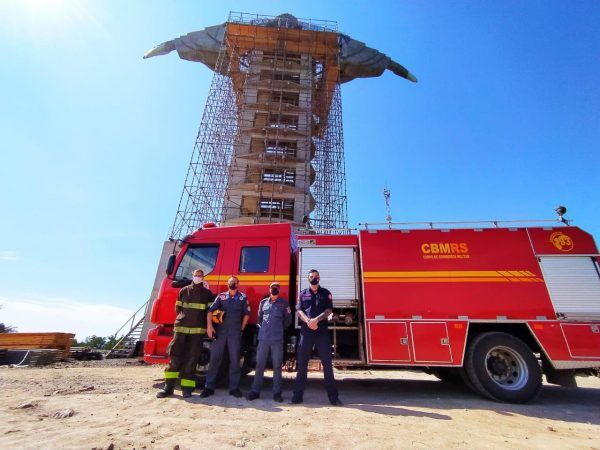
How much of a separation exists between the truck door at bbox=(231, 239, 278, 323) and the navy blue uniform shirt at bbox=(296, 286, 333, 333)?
936mm

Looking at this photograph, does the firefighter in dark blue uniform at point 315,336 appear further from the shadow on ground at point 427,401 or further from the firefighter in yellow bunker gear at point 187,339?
the firefighter in yellow bunker gear at point 187,339

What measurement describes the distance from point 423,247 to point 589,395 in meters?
4.98

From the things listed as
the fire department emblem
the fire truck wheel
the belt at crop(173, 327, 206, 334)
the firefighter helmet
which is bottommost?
the fire truck wheel

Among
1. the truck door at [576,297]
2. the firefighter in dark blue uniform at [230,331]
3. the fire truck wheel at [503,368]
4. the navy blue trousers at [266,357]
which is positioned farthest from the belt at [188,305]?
the truck door at [576,297]

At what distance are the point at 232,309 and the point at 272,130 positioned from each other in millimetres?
23076

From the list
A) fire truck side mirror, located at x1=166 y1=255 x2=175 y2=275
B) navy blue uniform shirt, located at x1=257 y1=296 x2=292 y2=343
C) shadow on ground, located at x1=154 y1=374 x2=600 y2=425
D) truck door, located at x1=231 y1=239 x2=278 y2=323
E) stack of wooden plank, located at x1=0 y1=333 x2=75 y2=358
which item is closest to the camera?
shadow on ground, located at x1=154 y1=374 x2=600 y2=425

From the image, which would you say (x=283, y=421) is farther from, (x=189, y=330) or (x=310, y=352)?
(x=189, y=330)

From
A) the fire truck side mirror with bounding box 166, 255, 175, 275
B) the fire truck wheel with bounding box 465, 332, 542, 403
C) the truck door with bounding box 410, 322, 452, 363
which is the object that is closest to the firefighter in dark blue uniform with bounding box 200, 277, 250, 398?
the fire truck side mirror with bounding box 166, 255, 175, 275

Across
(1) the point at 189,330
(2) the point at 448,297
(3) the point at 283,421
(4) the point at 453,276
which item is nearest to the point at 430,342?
(2) the point at 448,297

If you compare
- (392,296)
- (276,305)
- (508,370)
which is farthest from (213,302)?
(508,370)

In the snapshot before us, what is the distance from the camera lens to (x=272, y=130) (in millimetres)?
26266

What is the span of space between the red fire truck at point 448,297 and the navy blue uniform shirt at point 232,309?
0.60 metres

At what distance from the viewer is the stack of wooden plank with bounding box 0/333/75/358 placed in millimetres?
13133

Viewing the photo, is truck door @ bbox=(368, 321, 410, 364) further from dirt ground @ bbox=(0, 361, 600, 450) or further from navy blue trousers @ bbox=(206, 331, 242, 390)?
navy blue trousers @ bbox=(206, 331, 242, 390)
